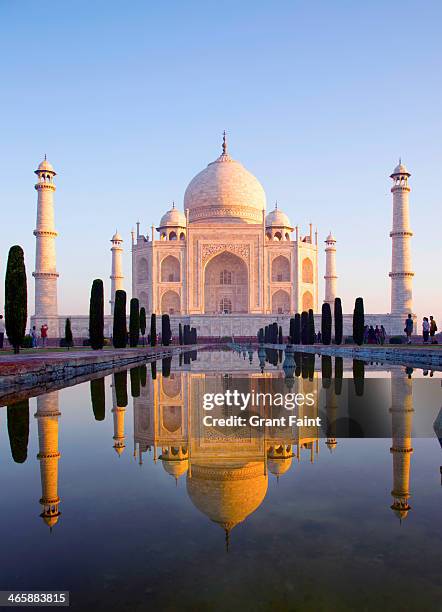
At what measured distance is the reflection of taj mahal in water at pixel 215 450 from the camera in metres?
2.15

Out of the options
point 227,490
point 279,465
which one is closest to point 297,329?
point 279,465

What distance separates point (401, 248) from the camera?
109 feet

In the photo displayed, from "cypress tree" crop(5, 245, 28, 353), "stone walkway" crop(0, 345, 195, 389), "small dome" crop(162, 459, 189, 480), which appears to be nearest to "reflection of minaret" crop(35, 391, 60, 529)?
"small dome" crop(162, 459, 189, 480)

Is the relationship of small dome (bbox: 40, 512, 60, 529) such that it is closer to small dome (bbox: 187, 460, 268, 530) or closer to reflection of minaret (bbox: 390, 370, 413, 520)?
small dome (bbox: 187, 460, 268, 530)

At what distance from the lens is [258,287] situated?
38969 millimetres

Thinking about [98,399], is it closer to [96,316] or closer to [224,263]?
[96,316]

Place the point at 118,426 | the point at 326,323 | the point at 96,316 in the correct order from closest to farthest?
1. the point at 118,426
2. the point at 96,316
3. the point at 326,323

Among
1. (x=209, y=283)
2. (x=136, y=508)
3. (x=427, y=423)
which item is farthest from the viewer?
(x=209, y=283)

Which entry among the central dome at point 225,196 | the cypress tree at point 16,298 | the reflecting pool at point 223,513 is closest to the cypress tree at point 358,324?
the cypress tree at point 16,298

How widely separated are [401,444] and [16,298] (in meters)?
12.0

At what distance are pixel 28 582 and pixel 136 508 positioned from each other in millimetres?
669

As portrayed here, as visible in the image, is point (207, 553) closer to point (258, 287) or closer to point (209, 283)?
point (258, 287)

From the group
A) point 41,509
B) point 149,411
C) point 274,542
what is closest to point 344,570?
point 274,542

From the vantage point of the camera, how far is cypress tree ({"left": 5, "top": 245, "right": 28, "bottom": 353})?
1339 centimetres
